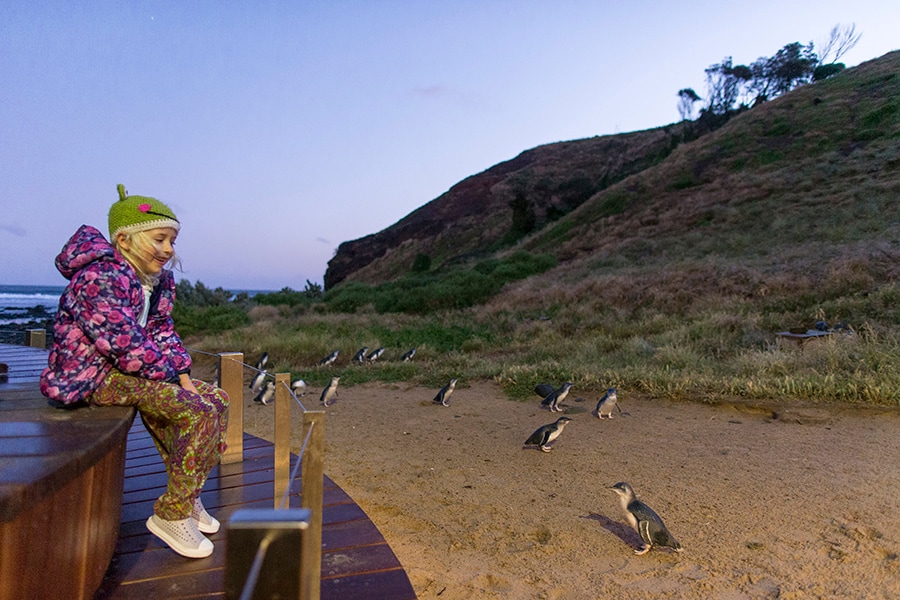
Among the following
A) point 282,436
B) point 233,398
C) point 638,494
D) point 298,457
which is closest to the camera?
point 298,457

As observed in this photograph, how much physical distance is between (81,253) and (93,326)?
31cm

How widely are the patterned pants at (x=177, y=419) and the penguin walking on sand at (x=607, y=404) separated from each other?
5.01 metres

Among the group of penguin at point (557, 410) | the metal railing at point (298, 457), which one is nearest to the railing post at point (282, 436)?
the metal railing at point (298, 457)

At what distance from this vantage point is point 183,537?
2.64m

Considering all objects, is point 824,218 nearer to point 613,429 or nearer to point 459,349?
point 459,349

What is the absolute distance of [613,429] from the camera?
21.5 ft

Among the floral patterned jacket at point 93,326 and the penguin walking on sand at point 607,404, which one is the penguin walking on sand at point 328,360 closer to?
the penguin walking on sand at point 607,404

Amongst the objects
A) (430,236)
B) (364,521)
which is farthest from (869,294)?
(430,236)

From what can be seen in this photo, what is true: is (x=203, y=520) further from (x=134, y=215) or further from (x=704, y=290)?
(x=704, y=290)

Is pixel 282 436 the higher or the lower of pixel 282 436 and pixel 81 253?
the lower

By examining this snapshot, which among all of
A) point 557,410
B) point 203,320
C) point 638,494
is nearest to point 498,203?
point 203,320

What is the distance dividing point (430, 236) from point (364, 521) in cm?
4554

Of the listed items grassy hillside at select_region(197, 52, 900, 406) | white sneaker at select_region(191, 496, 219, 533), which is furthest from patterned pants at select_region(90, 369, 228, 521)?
grassy hillside at select_region(197, 52, 900, 406)

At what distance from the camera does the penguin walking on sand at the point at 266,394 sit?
27.1 ft
